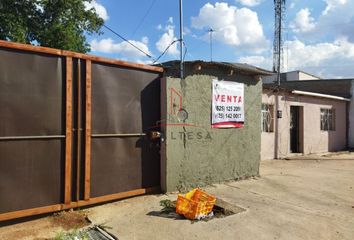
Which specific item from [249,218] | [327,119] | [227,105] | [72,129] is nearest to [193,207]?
[249,218]

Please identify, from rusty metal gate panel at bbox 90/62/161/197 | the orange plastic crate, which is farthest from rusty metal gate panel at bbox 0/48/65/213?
the orange plastic crate

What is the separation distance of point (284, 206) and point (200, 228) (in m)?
2.07

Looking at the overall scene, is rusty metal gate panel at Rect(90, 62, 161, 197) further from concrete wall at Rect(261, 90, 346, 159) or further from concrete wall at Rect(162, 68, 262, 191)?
concrete wall at Rect(261, 90, 346, 159)

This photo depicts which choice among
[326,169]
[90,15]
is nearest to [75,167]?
[326,169]

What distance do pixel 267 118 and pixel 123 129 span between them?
868 centimetres

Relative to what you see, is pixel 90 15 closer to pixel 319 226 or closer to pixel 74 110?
pixel 74 110

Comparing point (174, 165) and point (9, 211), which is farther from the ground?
point (174, 165)

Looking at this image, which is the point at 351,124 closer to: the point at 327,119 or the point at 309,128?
the point at 327,119

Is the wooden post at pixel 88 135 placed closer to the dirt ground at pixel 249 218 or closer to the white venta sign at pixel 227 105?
the dirt ground at pixel 249 218

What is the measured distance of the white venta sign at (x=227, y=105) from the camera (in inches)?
306

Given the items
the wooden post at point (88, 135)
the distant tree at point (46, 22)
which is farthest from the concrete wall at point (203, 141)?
the distant tree at point (46, 22)

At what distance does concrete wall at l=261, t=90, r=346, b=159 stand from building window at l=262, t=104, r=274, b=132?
0.22 meters

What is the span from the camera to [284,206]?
627 centimetres

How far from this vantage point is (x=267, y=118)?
44.7 feet
